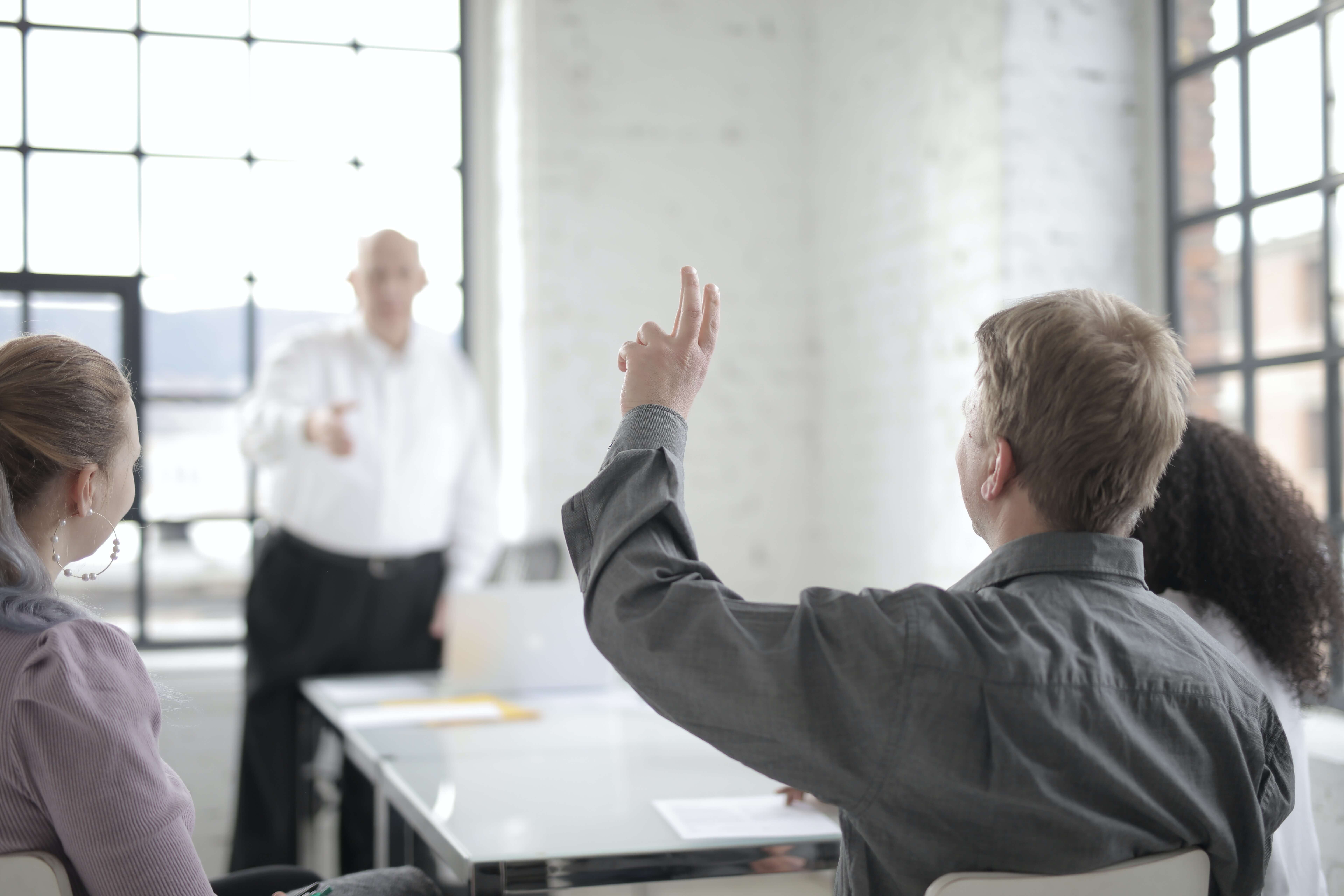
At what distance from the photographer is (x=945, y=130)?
12.7 ft

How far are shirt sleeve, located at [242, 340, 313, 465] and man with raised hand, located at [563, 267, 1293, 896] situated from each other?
8.31 feet

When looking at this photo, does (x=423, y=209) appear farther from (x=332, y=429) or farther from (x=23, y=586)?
(x=23, y=586)

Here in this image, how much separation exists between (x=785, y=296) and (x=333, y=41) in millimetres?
2049

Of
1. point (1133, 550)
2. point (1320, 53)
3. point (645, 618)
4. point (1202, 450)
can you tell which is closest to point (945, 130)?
point (1320, 53)

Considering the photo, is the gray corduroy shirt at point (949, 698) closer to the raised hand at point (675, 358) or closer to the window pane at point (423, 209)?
the raised hand at point (675, 358)

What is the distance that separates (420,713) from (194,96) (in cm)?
299

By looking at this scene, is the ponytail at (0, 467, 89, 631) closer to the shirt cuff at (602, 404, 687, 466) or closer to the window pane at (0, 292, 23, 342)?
the shirt cuff at (602, 404, 687, 466)

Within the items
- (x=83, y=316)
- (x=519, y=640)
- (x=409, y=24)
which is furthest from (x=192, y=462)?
(x=519, y=640)

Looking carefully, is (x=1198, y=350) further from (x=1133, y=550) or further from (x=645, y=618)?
(x=645, y=618)

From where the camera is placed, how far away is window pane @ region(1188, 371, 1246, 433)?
3287mm

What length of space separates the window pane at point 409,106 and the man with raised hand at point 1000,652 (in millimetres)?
3878

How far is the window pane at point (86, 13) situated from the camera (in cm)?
441

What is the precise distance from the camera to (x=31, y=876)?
3.94 feet

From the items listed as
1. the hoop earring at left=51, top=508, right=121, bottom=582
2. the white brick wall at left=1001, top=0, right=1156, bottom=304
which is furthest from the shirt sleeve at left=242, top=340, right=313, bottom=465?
the white brick wall at left=1001, top=0, right=1156, bottom=304
